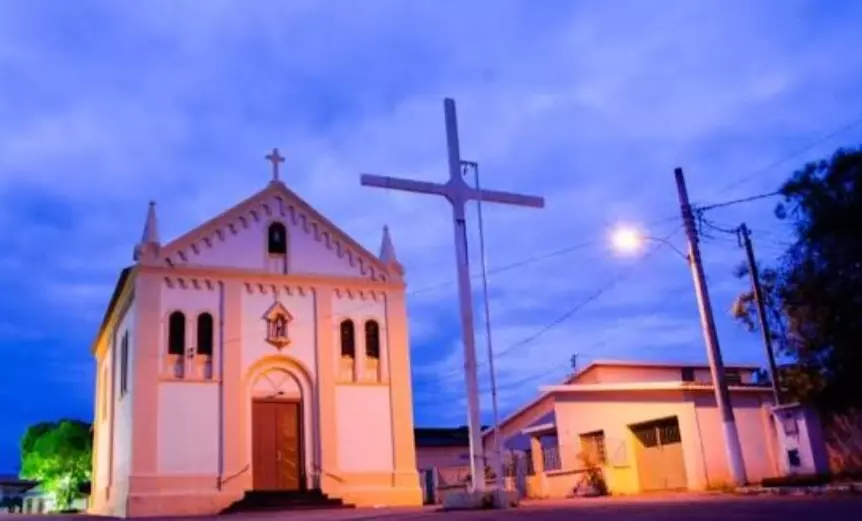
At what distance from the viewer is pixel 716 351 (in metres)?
20.0

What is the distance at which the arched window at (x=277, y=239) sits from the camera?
985 inches

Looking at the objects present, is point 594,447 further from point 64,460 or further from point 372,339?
point 64,460

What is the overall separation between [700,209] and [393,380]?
33.1 ft

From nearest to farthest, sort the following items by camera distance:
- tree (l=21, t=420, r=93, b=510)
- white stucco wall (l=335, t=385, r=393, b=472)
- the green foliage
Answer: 1. white stucco wall (l=335, t=385, r=393, b=472)
2. the green foliage
3. tree (l=21, t=420, r=93, b=510)

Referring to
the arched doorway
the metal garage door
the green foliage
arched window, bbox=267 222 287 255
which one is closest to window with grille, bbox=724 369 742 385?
the metal garage door

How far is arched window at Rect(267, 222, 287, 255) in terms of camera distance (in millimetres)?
25031

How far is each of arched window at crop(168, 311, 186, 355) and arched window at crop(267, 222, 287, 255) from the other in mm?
3281

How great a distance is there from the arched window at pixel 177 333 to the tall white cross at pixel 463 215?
908 centimetres

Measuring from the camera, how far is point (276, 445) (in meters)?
23.5

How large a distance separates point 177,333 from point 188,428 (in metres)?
2.66

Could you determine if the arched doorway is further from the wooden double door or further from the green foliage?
the green foliage

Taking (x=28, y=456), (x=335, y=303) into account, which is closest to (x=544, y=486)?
(x=335, y=303)

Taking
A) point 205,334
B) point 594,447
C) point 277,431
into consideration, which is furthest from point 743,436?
point 205,334

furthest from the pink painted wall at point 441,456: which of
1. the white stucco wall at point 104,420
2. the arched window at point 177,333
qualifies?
the arched window at point 177,333
